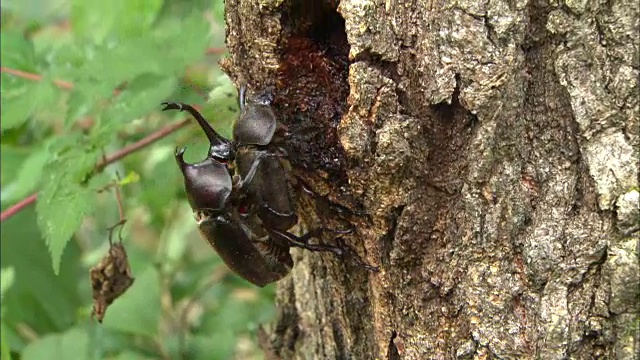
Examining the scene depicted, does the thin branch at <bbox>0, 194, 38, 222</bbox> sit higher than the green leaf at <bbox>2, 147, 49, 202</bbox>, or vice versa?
the green leaf at <bbox>2, 147, 49, 202</bbox>

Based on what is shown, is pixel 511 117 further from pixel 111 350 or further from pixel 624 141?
pixel 111 350

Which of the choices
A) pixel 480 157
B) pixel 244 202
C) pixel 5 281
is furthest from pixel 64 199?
pixel 480 157

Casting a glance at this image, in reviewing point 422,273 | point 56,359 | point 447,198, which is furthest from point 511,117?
point 56,359

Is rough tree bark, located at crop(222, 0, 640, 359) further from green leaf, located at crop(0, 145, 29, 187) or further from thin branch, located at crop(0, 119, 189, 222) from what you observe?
green leaf, located at crop(0, 145, 29, 187)

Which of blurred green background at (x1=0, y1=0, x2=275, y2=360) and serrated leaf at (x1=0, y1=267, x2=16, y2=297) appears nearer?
blurred green background at (x1=0, y1=0, x2=275, y2=360)

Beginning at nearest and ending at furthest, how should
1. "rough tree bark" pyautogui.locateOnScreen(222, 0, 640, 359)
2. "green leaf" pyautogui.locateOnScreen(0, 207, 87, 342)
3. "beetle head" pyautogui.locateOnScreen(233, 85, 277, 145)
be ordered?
"rough tree bark" pyautogui.locateOnScreen(222, 0, 640, 359) < "beetle head" pyautogui.locateOnScreen(233, 85, 277, 145) < "green leaf" pyautogui.locateOnScreen(0, 207, 87, 342)

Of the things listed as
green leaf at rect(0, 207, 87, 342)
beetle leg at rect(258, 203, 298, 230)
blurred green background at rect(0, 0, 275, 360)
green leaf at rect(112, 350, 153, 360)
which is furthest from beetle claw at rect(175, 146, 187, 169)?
green leaf at rect(0, 207, 87, 342)

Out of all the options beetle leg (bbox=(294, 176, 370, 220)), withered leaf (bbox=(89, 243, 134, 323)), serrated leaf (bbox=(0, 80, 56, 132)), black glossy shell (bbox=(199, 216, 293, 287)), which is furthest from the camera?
serrated leaf (bbox=(0, 80, 56, 132))
